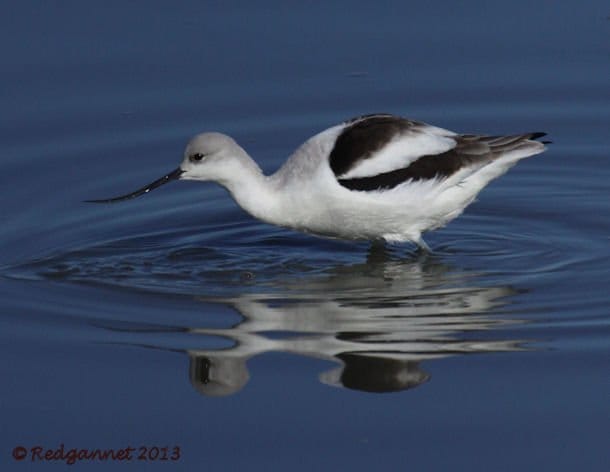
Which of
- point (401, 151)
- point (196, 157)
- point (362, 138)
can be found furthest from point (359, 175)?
point (196, 157)

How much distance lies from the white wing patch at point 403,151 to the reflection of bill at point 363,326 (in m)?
0.63

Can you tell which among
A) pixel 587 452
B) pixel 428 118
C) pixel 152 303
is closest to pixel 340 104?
pixel 428 118

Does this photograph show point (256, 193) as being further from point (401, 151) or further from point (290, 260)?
point (401, 151)

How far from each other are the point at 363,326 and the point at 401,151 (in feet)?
4.48

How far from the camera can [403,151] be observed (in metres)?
8.52

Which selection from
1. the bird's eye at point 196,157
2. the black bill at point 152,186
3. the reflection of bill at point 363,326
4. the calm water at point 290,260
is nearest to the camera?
the calm water at point 290,260

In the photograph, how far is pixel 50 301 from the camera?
7.89 meters

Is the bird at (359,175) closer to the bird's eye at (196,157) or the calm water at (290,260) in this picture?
the bird's eye at (196,157)

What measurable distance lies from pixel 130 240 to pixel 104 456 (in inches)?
118

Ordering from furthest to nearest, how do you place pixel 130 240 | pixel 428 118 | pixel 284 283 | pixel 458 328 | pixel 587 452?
pixel 428 118 → pixel 130 240 → pixel 284 283 → pixel 458 328 → pixel 587 452

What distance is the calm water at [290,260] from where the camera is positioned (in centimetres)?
641

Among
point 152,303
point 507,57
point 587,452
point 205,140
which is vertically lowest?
point 587,452

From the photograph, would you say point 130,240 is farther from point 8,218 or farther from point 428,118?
point 428,118

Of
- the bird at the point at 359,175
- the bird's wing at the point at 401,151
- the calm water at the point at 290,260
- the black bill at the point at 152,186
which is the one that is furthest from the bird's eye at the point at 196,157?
the bird's wing at the point at 401,151
